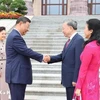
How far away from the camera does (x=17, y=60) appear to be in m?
5.76

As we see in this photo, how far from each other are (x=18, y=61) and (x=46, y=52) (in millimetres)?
5537

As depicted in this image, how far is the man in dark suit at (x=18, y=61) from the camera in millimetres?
5738

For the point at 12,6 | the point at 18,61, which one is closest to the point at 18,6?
the point at 12,6

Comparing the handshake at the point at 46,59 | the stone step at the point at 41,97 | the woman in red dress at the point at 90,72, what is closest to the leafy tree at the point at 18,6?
the stone step at the point at 41,97

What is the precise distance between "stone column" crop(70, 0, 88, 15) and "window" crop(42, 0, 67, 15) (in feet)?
6.74

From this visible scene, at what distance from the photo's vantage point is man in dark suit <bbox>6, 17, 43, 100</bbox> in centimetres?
574

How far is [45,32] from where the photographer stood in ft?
44.3

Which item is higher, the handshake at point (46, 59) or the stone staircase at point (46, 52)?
the handshake at point (46, 59)

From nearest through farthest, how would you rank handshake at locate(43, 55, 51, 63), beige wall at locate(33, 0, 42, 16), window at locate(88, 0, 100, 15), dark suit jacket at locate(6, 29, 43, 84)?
1. dark suit jacket at locate(6, 29, 43, 84)
2. handshake at locate(43, 55, 51, 63)
3. window at locate(88, 0, 100, 15)
4. beige wall at locate(33, 0, 42, 16)

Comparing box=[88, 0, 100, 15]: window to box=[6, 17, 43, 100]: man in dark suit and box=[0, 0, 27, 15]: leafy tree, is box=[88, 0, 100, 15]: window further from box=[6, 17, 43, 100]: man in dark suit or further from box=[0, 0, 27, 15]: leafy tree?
box=[6, 17, 43, 100]: man in dark suit


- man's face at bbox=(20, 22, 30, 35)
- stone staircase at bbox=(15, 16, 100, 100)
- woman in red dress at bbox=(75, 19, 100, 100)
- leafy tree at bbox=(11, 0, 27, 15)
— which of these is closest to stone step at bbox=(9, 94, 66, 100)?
stone staircase at bbox=(15, 16, 100, 100)

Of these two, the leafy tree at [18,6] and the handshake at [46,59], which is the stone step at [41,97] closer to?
the handshake at [46,59]

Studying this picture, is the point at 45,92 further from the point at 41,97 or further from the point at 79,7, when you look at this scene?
the point at 79,7

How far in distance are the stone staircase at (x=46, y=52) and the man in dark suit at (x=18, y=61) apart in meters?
2.44
